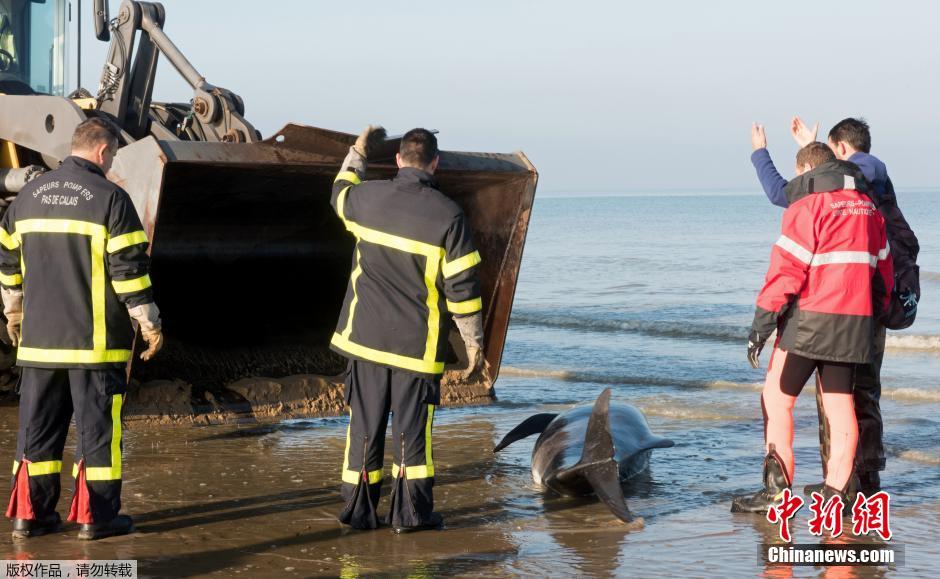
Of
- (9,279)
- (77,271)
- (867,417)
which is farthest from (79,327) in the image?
(867,417)

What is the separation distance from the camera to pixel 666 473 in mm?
6168

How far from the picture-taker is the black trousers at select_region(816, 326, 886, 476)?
533cm

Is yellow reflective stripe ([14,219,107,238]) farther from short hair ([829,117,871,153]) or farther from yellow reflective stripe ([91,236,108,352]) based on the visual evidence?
short hair ([829,117,871,153])

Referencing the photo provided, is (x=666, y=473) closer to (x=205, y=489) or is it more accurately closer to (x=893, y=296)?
(x=893, y=296)

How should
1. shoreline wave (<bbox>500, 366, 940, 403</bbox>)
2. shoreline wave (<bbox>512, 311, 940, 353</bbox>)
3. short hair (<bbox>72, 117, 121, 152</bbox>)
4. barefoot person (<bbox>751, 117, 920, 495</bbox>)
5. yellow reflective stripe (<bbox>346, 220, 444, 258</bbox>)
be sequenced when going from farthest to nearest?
shoreline wave (<bbox>512, 311, 940, 353</bbox>)
shoreline wave (<bbox>500, 366, 940, 403</bbox>)
barefoot person (<bbox>751, 117, 920, 495</bbox>)
yellow reflective stripe (<bbox>346, 220, 444, 258</bbox>)
short hair (<bbox>72, 117, 121, 152</bbox>)

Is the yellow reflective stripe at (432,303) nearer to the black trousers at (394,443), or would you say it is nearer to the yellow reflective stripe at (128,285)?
the black trousers at (394,443)

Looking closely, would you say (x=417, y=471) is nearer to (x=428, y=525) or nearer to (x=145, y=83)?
(x=428, y=525)

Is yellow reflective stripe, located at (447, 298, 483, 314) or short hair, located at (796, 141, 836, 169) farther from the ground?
short hair, located at (796, 141, 836, 169)

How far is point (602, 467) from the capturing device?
17.1 ft

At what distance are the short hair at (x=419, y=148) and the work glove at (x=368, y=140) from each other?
0.91 feet

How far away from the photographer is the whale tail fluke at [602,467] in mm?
5062

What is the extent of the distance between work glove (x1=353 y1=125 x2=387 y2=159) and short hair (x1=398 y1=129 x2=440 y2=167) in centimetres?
28

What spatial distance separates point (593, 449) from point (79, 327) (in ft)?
7.49

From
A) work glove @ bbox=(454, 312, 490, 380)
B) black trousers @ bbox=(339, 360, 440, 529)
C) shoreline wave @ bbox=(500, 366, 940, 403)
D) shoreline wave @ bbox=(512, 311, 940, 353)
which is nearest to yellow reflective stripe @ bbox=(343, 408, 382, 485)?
black trousers @ bbox=(339, 360, 440, 529)
